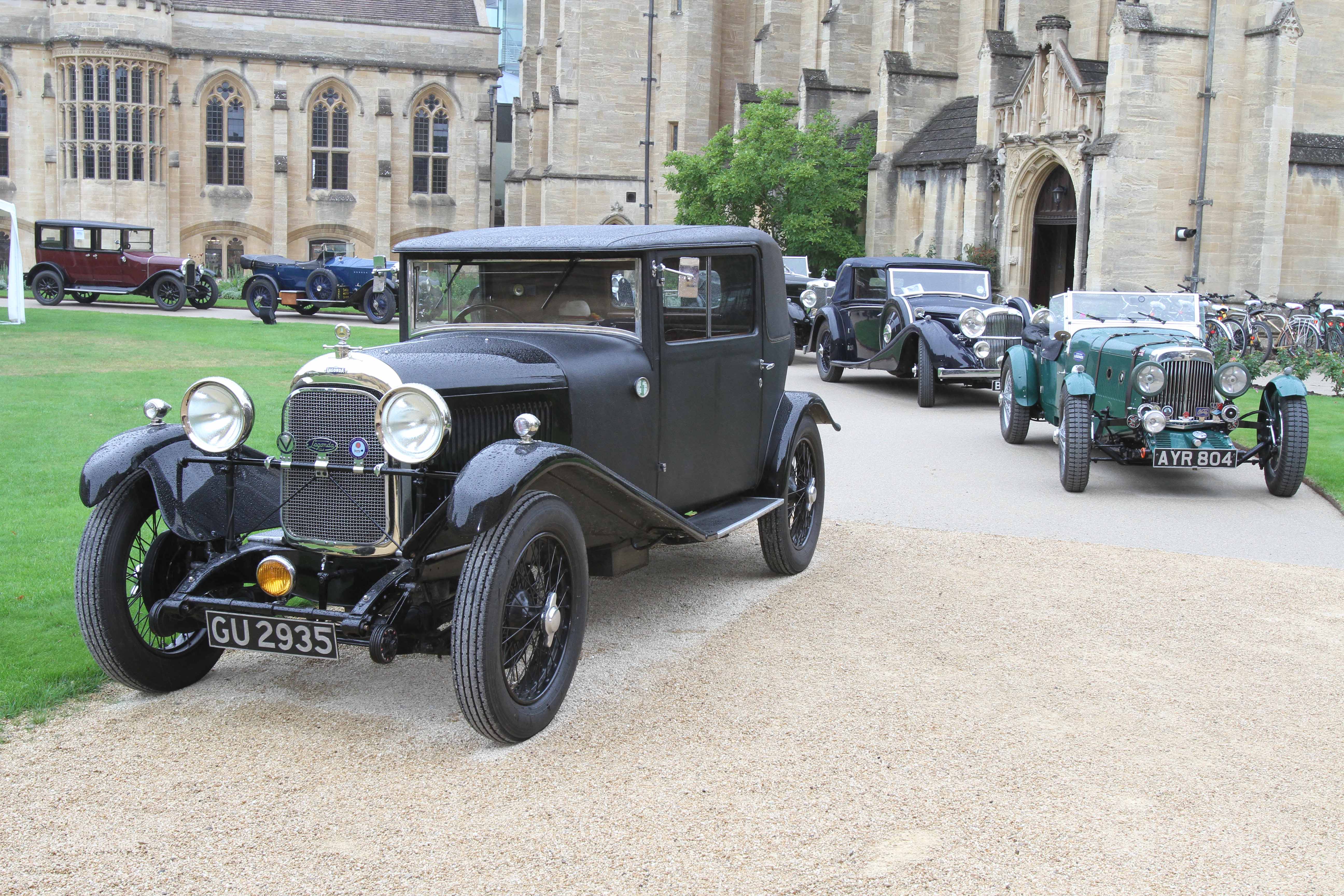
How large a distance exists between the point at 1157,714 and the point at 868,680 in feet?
3.69

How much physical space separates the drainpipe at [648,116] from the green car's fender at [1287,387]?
29199mm

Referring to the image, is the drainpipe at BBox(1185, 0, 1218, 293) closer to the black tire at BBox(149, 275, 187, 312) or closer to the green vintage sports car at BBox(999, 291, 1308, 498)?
the green vintage sports car at BBox(999, 291, 1308, 498)

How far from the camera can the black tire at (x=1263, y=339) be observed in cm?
1911

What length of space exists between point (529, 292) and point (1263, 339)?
1793 centimetres

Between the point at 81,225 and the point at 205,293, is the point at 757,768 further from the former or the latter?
the point at 81,225

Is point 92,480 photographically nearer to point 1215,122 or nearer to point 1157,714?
point 1157,714

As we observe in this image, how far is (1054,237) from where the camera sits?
1057 inches

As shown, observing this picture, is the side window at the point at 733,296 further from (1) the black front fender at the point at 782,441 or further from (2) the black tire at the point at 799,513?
(2) the black tire at the point at 799,513

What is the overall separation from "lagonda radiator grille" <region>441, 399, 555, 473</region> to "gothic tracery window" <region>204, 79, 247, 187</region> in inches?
1762

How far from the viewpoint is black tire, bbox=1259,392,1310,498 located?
922cm

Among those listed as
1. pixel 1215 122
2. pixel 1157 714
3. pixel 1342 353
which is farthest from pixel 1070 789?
pixel 1215 122

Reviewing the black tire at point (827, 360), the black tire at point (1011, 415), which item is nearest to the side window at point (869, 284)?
the black tire at point (827, 360)

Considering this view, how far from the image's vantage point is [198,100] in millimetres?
44938

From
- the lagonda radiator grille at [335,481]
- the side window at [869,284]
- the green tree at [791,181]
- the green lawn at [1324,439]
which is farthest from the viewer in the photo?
the green tree at [791,181]
